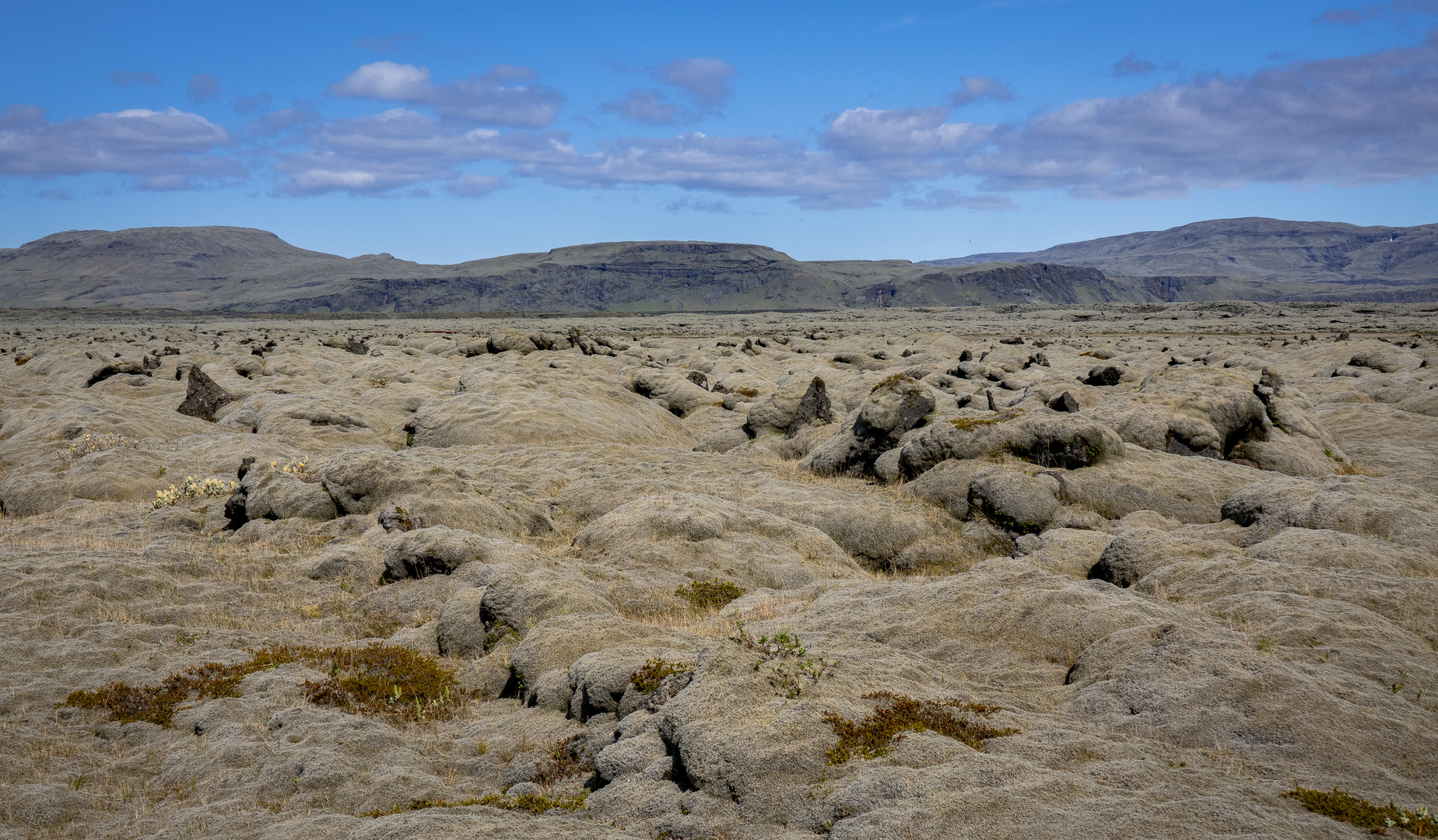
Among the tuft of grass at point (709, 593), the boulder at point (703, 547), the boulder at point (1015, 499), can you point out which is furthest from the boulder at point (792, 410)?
the tuft of grass at point (709, 593)

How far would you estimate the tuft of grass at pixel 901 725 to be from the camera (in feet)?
24.3

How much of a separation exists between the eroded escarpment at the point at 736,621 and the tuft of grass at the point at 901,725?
51 millimetres

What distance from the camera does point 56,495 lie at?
20.5 m

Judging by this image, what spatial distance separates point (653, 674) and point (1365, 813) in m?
6.62

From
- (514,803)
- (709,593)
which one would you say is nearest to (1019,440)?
(709,593)

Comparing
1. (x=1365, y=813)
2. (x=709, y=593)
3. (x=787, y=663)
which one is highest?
(x=787, y=663)

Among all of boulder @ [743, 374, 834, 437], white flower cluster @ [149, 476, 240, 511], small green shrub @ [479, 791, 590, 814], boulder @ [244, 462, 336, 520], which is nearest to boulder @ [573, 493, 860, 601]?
boulder @ [244, 462, 336, 520]

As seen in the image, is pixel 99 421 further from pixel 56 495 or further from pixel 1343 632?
pixel 1343 632

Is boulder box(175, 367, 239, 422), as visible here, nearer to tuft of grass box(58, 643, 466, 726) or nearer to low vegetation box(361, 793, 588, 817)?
tuft of grass box(58, 643, 466, 726)

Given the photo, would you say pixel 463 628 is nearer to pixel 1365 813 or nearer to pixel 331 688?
pixel 331 688

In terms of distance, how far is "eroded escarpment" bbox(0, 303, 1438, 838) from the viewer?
729 cm

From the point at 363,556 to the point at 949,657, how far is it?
11.5 meters

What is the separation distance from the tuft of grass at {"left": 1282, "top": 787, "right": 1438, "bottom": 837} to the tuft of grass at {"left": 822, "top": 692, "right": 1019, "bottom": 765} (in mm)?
2365

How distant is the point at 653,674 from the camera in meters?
9.23
